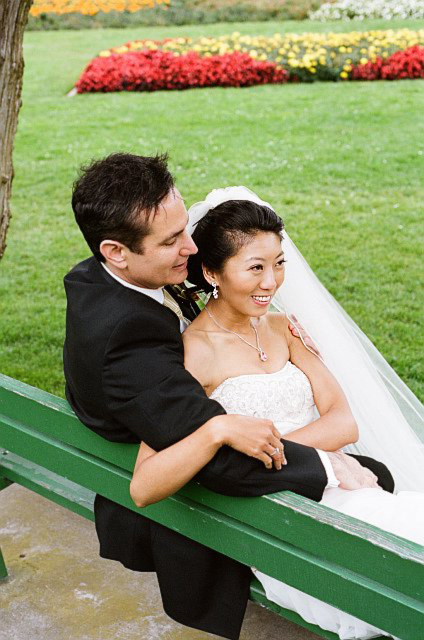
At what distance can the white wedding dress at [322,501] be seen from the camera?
2.47 m

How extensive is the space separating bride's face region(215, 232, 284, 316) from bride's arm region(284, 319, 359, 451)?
0.88ft

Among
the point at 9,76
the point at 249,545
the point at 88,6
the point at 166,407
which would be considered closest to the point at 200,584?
the point at 249,545

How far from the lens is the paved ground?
3.26 meters

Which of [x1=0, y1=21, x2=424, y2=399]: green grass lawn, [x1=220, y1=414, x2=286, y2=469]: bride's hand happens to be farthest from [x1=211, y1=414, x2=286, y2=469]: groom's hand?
[x1=0, y1=21, x2=424, y2=399]: green grass lawn

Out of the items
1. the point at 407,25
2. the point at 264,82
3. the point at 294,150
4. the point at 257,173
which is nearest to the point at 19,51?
the point at 257,173

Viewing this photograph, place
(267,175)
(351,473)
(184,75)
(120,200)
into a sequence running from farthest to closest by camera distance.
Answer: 1. (184,75)
2. (267,175)
3. (351,473)
4. (120,200)

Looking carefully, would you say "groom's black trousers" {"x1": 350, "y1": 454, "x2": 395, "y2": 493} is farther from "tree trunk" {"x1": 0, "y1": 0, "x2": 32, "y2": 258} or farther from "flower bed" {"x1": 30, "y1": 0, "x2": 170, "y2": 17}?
"flower bed" {"x1": 30, "y1": 0, "x2": 170, "y2": 17}

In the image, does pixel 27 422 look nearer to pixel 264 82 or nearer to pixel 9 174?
pixel 9 174

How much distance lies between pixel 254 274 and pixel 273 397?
0.40 m

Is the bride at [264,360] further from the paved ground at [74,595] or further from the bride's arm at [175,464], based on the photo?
the paved ground at [74,595]

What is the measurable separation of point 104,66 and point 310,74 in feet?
10.5

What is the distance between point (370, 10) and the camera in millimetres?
18547

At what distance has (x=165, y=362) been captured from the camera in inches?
95.0

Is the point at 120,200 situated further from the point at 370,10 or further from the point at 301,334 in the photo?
→ the point at 370,10
